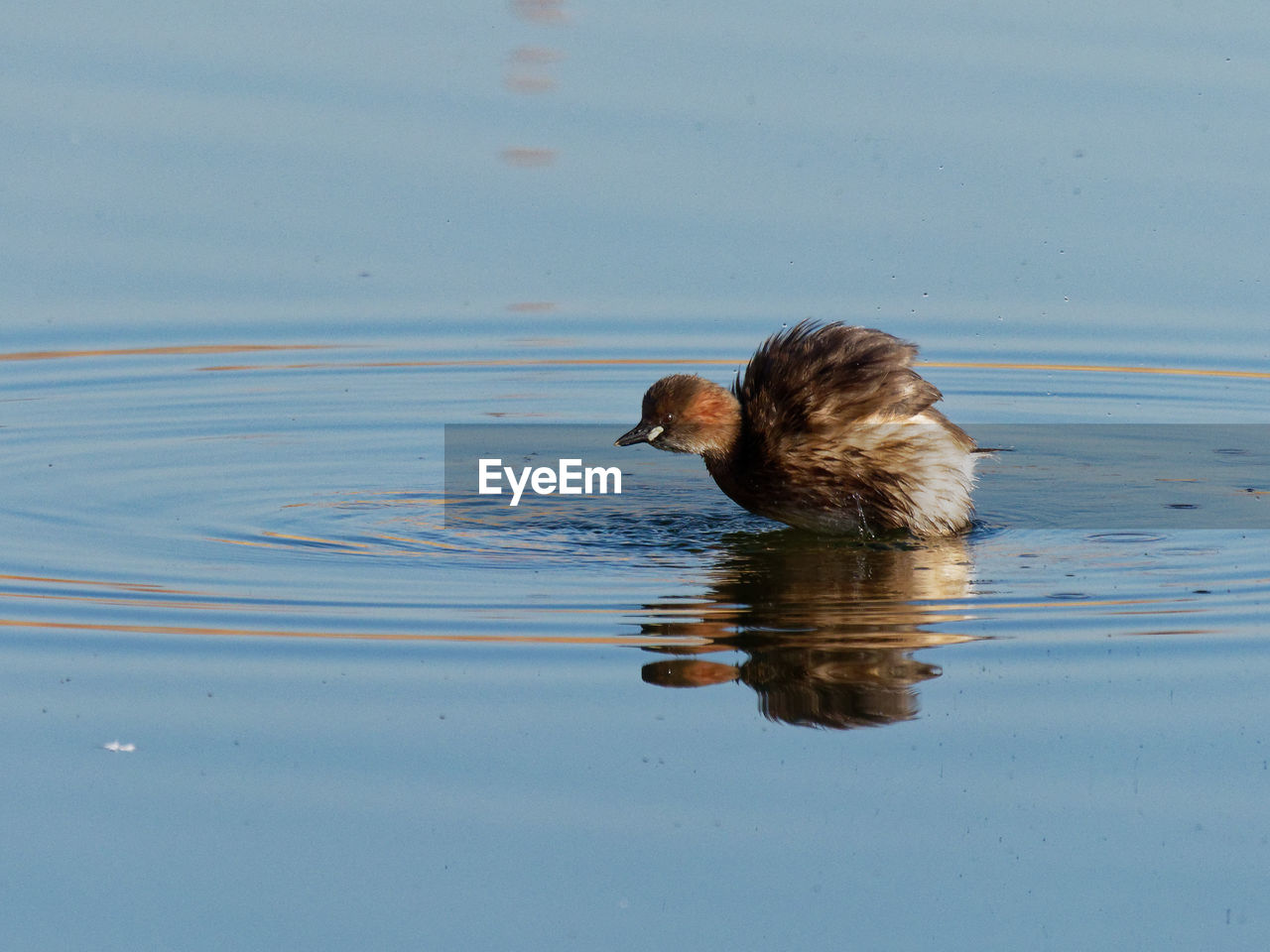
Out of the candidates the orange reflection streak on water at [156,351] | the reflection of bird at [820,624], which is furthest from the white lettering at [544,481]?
the orange reflection streak on water at [156,351]

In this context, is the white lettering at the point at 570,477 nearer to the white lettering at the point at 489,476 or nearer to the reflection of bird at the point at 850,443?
the white lettering at the point at 489,476

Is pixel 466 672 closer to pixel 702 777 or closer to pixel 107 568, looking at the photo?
pixel 702 777

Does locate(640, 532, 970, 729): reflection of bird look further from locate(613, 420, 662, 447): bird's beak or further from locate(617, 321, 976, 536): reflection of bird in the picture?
locate(613, 420, 662, 447): bird's beak

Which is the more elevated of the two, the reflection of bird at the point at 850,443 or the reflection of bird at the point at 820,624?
the reflection of bird at the point at 850,443

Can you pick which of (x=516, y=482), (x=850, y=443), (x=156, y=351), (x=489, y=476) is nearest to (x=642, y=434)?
(x=516, y=482)

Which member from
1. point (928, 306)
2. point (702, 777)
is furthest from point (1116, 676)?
point (928, 306)

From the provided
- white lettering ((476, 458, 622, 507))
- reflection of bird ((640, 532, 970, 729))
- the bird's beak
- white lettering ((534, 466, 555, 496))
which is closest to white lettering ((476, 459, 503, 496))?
white lettering ((476, 458, 622, 507))
